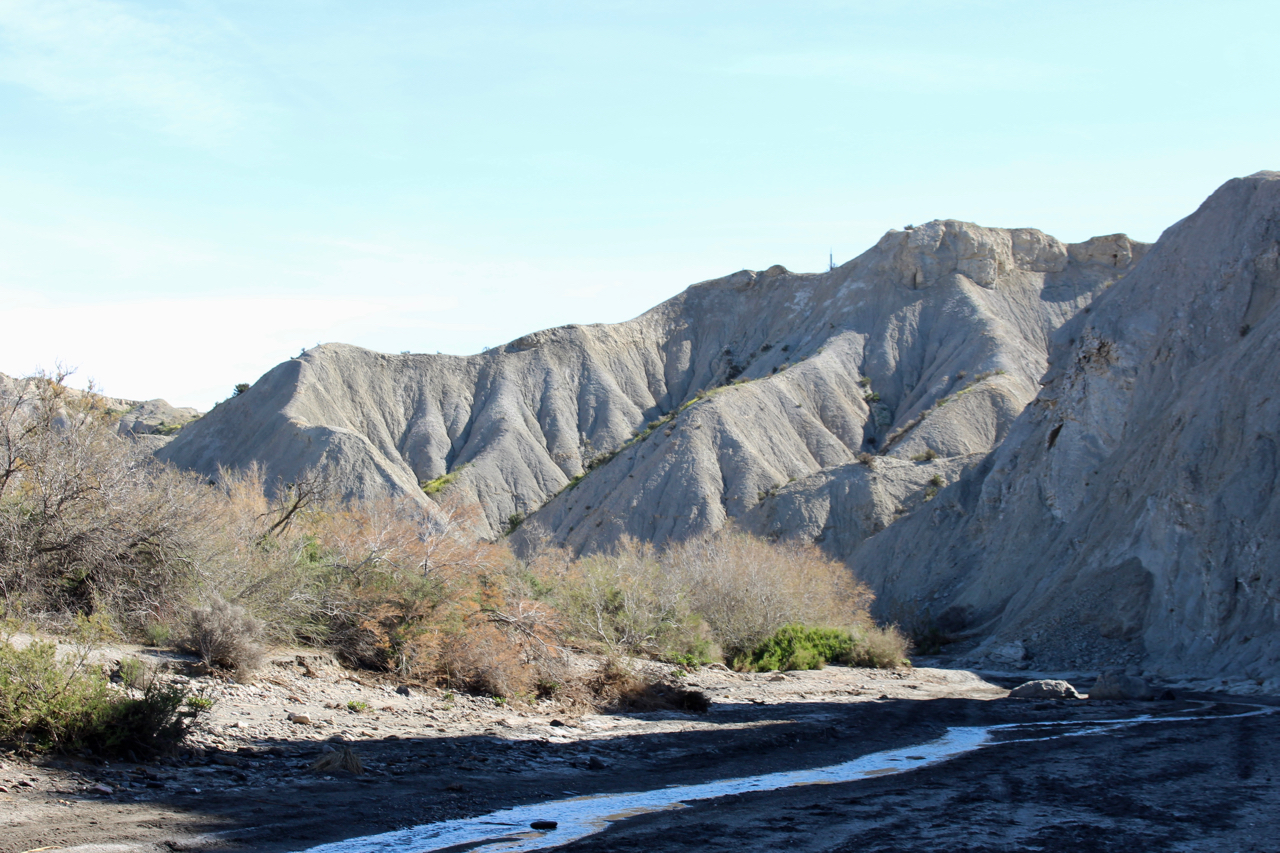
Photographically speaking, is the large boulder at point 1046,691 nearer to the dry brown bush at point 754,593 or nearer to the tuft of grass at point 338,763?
the dry brown bush at point 754,593

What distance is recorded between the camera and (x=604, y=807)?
11164mm

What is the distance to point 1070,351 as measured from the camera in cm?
4388

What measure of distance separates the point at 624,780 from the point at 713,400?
1964 inches

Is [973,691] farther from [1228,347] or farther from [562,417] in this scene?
[562,417]

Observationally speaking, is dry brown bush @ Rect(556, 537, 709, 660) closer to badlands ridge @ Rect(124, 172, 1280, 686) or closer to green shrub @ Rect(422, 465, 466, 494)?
badlands ridge @ Rect(124, 172, 1280, 686)

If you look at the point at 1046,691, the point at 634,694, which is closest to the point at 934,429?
the point at 1046,691

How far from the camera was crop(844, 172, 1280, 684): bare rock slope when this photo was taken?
1078 inches

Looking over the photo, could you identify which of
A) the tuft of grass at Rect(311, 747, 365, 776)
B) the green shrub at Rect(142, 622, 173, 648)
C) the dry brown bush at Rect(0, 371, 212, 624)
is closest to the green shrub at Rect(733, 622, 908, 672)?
the green shrub at Rect(142, 622, 173, 648)

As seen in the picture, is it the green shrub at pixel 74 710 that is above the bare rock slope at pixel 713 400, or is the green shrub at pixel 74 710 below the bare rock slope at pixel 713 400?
below

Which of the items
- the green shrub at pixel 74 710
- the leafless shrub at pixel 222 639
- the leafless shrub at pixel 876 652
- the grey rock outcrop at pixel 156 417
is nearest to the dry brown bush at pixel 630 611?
the leafless shrub at pixel 876 652

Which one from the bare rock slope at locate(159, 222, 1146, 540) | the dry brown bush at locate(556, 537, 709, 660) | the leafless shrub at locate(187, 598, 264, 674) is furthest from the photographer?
the bare rock slope at locate(159, 222, 1146, 540)

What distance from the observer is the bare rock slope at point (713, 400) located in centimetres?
5669

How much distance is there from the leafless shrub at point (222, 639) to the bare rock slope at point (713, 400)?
3946 centimetres

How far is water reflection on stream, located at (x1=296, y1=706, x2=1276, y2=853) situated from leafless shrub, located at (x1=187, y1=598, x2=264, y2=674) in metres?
5.29
